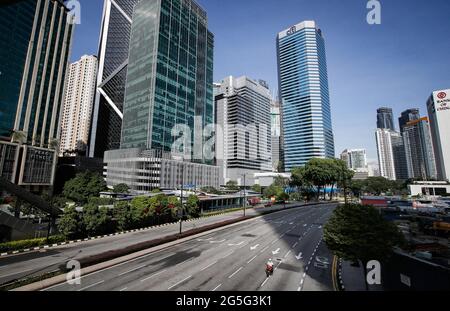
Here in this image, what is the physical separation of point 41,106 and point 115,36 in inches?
3754

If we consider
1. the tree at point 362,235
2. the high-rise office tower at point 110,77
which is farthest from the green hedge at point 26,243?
the high-rise office tower at point 110,77

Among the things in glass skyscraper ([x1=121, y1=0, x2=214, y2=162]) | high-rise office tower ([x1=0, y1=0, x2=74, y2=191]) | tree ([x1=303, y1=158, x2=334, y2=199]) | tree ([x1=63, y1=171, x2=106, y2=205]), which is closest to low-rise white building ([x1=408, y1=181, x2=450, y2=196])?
tree ([x1=303, y1=158, x2=334, y2=199])

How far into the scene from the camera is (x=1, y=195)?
7106 cm

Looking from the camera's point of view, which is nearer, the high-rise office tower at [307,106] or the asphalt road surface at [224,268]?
the asphalt road surface at [224,268]

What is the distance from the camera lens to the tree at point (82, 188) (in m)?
73.6

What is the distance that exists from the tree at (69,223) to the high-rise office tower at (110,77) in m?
138

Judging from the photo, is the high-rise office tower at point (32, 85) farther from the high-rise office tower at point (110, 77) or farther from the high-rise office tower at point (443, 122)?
the high-rise office tower at point (443, 122)

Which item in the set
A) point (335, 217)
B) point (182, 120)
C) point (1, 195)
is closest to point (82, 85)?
point (182, 120)

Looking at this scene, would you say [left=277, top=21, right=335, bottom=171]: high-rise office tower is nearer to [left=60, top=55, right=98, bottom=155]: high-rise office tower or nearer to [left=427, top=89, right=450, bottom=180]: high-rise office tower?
[left=427, top=89, right=450, bottom=180]: high-rise office tower

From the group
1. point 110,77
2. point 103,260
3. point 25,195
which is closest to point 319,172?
point 103,260

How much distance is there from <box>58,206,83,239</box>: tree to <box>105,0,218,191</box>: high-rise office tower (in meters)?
76.1

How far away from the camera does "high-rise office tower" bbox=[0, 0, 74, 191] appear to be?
82.4 metres

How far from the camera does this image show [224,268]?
76.0ft

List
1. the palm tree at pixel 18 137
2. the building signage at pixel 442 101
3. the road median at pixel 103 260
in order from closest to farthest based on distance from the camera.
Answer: the road median at pixel 103 260 < the palm tree at pixel 18 137 < the building signage at pixel 442 101
